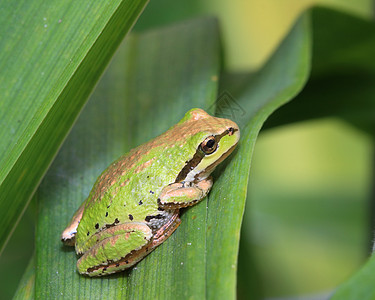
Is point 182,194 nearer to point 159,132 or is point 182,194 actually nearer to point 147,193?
point 147,193

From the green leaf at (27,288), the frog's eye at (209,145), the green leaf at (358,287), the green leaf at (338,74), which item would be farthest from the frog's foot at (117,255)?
the green leaf at (338,74)

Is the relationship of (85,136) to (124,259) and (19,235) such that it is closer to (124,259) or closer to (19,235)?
(124,259)

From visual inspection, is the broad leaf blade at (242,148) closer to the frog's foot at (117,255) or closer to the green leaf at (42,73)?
the frog's foot at (117,255)

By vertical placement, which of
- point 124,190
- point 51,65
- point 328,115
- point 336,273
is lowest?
point 336,273

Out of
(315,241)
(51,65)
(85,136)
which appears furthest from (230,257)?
(315,241)

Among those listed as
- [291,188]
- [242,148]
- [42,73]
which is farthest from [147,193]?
[291,188]

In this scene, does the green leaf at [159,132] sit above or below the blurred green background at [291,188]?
above

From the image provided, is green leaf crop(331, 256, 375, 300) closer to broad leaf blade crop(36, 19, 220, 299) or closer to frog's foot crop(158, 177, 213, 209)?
broad leaf blade crop(36, 19, 220, 299)

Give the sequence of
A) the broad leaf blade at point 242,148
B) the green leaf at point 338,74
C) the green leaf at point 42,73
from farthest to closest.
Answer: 1. the green leaf at point 338,74
2. the green leaf at point 42,73
3. the broad leaf blade at point 242,148

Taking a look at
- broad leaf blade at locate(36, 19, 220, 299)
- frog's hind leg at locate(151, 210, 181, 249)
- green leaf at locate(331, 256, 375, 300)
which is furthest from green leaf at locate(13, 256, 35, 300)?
green leaf at locate(331, 256, 375, 300)
